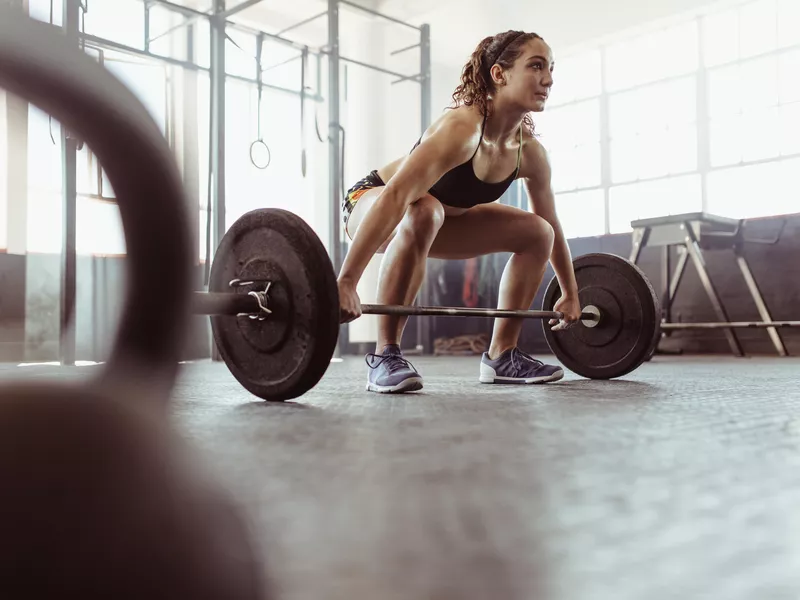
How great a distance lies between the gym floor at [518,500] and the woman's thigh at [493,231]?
79 cm

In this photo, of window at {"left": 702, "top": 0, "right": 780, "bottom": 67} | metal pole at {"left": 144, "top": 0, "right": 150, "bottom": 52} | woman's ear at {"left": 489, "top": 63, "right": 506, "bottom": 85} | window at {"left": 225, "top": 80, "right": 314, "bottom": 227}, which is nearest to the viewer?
woman's ear at {"left": 489, "top": 63, "right": 506, "bottom": 85}

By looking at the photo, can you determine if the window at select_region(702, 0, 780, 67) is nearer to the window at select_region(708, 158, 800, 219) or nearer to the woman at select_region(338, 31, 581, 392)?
the window at select_region(708, 158, 800, 219)

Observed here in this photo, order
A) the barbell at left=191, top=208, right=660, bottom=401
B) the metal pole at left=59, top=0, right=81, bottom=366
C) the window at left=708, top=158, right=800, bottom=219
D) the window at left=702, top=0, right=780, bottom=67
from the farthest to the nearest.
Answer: the window at left=702, top=0, right=780, bottom=67, the window at left=708, top=158, right=800, bottom=219, the metal pole at left=59, top=0, right=81, bottom=366, the barbell at left=191, top=208, right=660, bottom=401

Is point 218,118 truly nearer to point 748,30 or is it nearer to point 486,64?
point 486,64

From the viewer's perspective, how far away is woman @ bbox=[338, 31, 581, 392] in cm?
147

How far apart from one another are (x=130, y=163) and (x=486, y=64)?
4.43ft

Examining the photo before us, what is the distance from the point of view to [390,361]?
1.59m

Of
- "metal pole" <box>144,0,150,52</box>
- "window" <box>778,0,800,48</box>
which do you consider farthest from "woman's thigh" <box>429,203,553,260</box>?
"window" <box>778,0,800,48</box>

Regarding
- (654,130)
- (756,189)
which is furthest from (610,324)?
(654,130)

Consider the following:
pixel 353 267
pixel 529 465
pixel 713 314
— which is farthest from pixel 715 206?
Result: pixel 529 465

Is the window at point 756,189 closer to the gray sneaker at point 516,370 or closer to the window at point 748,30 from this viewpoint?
the window at point 748,30

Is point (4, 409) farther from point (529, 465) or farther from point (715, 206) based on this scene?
point (715, 206)

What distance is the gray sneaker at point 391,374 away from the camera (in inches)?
60.3

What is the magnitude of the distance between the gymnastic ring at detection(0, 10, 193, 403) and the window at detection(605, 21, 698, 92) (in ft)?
20.5
